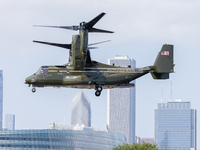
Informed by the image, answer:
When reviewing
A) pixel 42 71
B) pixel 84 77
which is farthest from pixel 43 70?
pixel 84 77

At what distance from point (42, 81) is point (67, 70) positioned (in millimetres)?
4609

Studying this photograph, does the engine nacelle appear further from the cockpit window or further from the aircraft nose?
the aircraft nose

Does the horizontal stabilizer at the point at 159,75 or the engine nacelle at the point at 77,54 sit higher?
the engine nacelle at the point at 77,54

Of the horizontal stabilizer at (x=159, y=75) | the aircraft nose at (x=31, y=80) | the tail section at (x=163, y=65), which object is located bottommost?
the aircraft nose at (x=31, y=80)

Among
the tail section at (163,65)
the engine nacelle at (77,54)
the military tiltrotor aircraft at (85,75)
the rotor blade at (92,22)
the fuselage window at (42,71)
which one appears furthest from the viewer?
the tail section at (163,65)

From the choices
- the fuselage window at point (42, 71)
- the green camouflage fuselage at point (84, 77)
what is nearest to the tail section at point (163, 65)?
the green camouflage fuselage at point (84, 77)

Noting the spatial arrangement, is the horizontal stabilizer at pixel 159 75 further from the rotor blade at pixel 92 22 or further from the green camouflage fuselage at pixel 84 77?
the rotor blade at pixel 92 22

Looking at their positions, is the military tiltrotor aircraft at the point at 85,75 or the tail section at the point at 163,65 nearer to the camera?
the military tiltrotor aircraft at the point at 85,75

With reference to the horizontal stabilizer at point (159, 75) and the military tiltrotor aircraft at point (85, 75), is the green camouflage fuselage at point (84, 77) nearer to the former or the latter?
the military tiltrotor aircraft at point (85, 75)

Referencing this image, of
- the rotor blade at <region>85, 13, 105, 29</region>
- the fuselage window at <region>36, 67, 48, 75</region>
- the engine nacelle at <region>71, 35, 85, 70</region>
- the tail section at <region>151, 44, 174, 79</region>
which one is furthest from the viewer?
the tail section at <region>151, 44, 174, 79</region>

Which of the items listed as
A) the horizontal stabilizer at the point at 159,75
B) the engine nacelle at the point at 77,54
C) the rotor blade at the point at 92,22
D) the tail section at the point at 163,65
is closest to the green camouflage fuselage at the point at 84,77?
the engine nacelle at the point at 77,54

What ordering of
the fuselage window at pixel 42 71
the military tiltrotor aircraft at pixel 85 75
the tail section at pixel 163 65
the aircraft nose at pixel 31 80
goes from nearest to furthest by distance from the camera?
1. the military tiltrotor aircraft at pixel 85 75
2. the aircraft nose at pixel 31 80
3. the fuselage window at pixel 42 71
4. the tail section at pixel 163 65

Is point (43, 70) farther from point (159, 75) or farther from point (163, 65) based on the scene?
point (163, 65)

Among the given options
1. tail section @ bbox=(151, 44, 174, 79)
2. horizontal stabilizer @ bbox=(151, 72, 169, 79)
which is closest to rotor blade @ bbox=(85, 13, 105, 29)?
tail section @ bbox=(151, 44, 174, 79)
